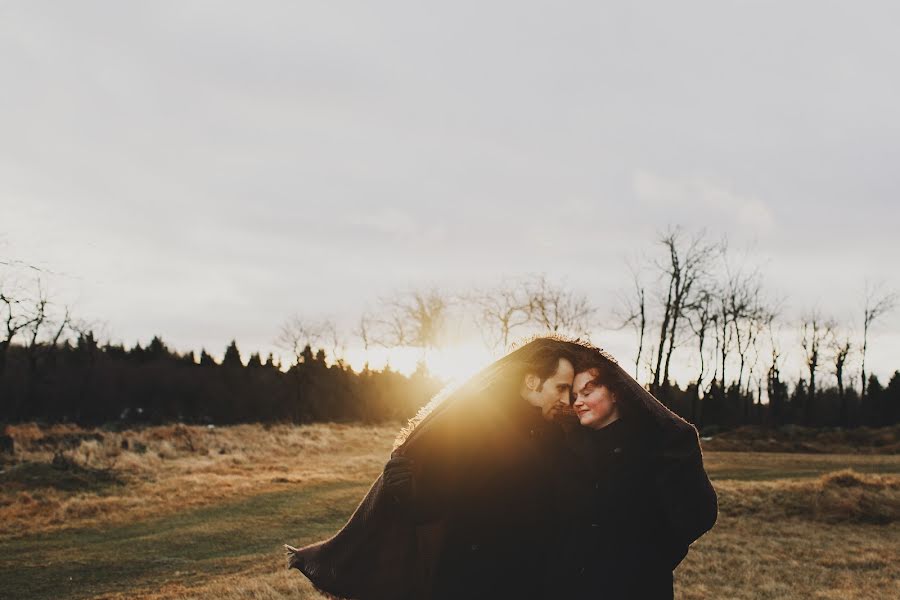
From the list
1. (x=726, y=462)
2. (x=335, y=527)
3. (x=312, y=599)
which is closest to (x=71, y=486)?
(x=335, y=527)

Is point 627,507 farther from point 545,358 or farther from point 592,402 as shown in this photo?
point 545,358

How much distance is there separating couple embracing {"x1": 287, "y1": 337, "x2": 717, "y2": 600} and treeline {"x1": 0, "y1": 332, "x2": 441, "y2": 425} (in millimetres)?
50311

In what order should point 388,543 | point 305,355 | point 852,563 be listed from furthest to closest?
point 305,355 < point 852,563 < point 388,543

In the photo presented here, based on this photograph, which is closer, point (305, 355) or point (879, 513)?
point (879, 513)

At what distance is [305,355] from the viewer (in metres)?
69.8

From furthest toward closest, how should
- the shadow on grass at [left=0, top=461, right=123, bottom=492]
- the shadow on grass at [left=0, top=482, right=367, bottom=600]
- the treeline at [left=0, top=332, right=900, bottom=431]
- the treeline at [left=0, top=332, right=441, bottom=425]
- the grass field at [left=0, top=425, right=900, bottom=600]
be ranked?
the treeline at [left=0, top=332, right=441, bottom=425] → the treeline at [left=0, top=332, right=900, bottom=431] → the shadow on grass at [left=0, top=461, right=123, bottom=492] → the shadow on grass at [left=0, top=482, right=367, bottom=600] → the grass field at [left=0, top=425, right=900, bottom=600]

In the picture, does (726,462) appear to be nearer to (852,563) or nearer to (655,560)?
(852,563)

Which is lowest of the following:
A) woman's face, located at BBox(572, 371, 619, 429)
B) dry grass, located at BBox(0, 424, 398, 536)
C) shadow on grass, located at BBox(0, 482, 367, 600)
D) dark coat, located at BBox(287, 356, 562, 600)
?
shadow on grass, located at BBox(0, 482, 367, 600)

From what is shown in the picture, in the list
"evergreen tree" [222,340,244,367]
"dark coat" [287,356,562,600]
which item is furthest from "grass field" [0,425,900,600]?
"evergreen tree" [222,340,244,367]

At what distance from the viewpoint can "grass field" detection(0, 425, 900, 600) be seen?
914 cm

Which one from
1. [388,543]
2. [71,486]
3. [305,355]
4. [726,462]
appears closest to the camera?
[388,543]

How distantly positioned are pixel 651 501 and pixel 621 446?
13.0 inches

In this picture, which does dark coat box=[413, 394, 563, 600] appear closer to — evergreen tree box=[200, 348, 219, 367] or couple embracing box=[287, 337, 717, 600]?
couple embracing box=[287, 337, 717, 600]

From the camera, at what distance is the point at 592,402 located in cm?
399
